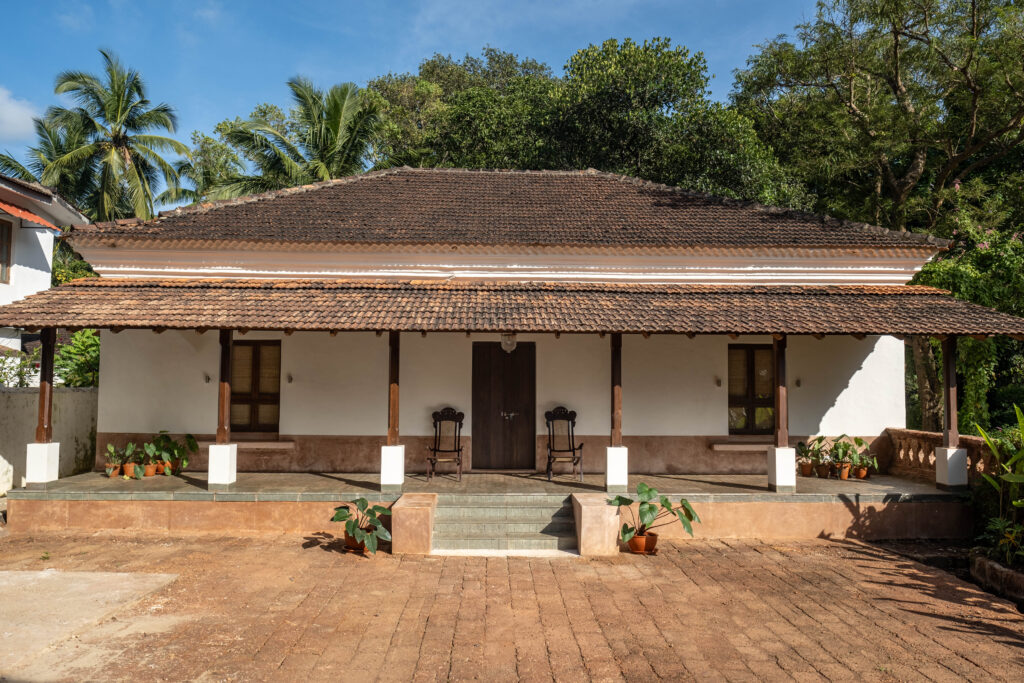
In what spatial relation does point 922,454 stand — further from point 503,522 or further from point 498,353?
point 498,353

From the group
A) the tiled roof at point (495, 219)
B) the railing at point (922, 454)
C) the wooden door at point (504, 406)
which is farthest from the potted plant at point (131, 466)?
the railing at point (922, 454)

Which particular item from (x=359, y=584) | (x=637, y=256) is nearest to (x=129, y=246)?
(x=359, y=584)

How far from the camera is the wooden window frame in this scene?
1088cm

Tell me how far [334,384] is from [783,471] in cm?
724

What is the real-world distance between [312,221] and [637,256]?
5.96 metres

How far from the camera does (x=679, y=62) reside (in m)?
21.4

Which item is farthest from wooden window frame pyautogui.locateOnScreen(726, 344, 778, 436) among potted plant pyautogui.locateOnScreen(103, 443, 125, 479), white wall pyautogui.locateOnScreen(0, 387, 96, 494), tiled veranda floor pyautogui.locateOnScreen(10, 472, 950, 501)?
white wall pyautogui.locateOnScreen(0, 387, 96, 494)

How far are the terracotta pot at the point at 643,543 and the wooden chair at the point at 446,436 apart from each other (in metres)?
3.22

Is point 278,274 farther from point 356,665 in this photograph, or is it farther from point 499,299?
point 356,665

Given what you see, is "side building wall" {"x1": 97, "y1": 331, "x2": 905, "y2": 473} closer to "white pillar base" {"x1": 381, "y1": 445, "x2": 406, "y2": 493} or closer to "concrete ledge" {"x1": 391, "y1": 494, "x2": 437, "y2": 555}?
"white pillar base" {"x1": 381, "y1": 445, "x2": 406, "y2": 493}

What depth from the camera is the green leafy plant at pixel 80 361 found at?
1289 cm

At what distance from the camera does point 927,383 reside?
51.7 ft

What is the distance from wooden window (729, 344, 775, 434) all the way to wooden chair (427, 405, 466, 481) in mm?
4743

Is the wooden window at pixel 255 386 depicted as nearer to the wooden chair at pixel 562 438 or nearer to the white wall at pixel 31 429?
the white wall at pixel 31 429
